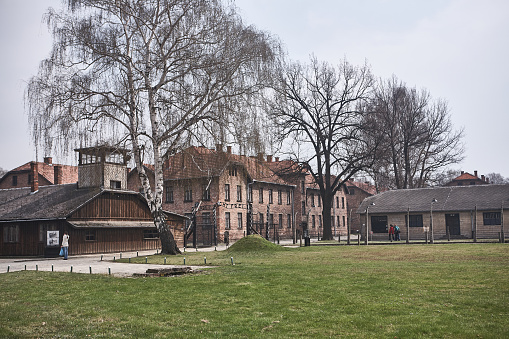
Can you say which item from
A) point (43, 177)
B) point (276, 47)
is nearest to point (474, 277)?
point (276, 47)

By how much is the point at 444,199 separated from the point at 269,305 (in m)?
42.2

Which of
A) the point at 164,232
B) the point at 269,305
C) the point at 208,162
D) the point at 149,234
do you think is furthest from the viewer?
the point at 149,234

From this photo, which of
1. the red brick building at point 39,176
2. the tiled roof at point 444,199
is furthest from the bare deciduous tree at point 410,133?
the red brick building at point 39,176

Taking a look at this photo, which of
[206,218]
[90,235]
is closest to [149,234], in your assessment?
[90,235]

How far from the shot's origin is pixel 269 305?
11023 mm

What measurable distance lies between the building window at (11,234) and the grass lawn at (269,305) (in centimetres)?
2137

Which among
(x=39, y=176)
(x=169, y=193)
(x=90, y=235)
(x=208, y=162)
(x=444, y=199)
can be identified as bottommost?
(x=90, y=235)

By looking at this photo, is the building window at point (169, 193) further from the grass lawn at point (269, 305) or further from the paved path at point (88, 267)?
the grass lawn at point (269, 305)

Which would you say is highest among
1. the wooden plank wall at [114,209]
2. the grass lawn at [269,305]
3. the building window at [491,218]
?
the wooden plank wall at [114,209]

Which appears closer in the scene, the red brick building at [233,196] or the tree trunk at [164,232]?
the red brick building at [233,196]

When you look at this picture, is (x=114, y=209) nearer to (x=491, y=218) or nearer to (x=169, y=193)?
(x=169, y=193)

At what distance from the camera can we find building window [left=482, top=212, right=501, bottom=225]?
151ft

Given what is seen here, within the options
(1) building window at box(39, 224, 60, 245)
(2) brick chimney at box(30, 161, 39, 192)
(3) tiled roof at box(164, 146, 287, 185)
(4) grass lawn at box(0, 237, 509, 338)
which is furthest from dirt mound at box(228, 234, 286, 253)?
(2) brick chimney at box(30, 161, 39, 192)

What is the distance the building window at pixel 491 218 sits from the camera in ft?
151
